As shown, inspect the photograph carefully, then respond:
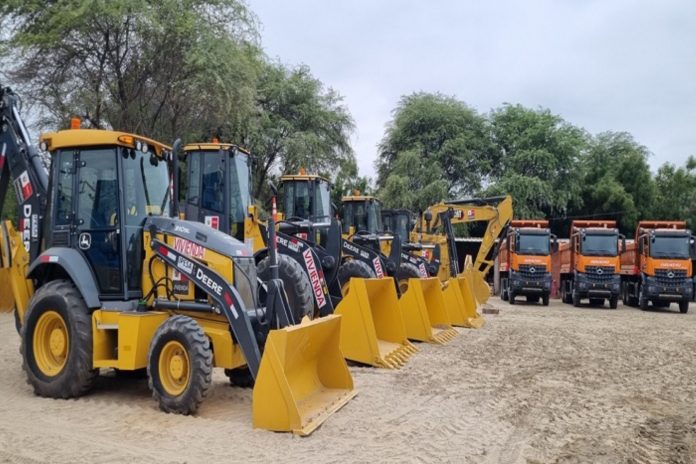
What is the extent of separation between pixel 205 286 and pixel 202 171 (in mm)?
3630

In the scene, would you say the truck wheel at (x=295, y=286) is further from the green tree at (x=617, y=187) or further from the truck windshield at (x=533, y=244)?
the green tree at (x=617, y=187)

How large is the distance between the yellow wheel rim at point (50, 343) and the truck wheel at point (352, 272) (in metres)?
6.00

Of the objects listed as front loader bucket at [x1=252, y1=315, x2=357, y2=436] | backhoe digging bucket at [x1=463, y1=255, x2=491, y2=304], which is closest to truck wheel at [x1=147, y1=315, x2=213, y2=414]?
front loader bucket at [x1=252, y1=315, x2=357, y2=436]

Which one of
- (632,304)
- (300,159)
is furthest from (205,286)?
(632,304)

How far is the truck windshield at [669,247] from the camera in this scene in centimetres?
2180

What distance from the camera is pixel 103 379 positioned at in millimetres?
7762

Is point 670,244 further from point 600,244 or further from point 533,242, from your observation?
point 533,242

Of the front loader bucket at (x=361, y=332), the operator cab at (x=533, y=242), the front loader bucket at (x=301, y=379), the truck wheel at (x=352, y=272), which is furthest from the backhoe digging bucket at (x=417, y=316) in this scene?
the operator cab at (x=533, y=242)

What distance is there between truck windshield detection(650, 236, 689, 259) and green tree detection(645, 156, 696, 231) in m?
16.0

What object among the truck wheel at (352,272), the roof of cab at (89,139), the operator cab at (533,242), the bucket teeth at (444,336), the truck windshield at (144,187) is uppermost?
the roof of cab at (89,139)

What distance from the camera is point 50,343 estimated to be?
22.8ft

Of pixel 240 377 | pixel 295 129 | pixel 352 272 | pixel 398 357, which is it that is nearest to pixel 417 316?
pixel 352 272

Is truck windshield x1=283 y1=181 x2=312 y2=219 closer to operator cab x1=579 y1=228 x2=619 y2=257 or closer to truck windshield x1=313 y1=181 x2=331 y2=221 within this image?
truck windshield x1=313 y1=181 x2=331 y2=221

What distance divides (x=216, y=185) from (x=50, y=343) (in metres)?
3.54
